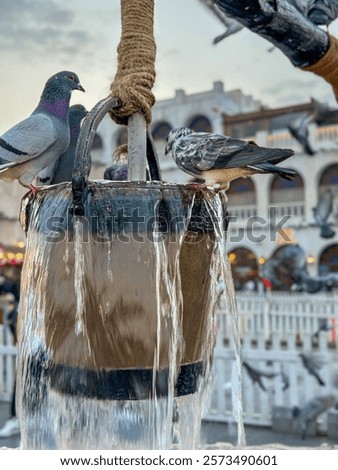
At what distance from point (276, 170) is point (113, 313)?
49 centimetres

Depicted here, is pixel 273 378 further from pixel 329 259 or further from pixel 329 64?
pixel 329 259

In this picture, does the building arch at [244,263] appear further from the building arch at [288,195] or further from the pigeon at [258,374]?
the pigeon at [258,374]

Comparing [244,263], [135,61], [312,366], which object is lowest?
[312,366]

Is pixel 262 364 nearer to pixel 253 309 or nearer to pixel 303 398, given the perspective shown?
pixel 303 398

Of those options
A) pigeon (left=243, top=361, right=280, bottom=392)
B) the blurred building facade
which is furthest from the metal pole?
the blurred building facade

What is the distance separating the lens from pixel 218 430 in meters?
3.56

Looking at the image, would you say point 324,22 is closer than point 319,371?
Yes

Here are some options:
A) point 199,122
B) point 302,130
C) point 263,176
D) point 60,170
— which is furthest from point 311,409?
point 199,122

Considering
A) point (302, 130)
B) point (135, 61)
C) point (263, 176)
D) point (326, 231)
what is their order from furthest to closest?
point (263, 176) < point (302, 130) < point (326, 231) < point (135, 61)

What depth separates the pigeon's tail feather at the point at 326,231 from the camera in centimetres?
1166

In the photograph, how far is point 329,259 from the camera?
1247 cm

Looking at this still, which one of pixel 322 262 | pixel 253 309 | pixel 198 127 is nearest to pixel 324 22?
pixel 253 309

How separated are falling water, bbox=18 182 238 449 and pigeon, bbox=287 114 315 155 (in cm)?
1096

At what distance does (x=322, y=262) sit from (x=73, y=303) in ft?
40.2
